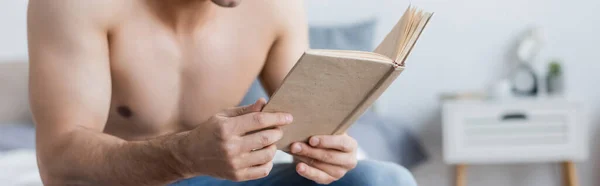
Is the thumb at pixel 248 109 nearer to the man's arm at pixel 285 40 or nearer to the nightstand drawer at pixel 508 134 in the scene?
the man's arm at pixel 285 40

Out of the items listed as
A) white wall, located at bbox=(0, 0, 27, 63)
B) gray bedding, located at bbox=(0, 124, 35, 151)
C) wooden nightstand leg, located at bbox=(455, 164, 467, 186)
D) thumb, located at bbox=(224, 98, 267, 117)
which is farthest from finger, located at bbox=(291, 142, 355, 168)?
white wall, located at bbox=(0, 0, 27, 63)

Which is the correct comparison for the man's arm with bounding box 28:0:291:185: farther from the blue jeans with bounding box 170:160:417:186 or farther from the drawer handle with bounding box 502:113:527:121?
the drawer handle with bounding box 502:113:527:121

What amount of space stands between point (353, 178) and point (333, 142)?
142mm

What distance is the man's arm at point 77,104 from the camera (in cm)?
91

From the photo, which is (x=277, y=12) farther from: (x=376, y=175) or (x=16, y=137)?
(x=16, y=137)

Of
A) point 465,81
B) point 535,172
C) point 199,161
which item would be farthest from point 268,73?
point 535,172

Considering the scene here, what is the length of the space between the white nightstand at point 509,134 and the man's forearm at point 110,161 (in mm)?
1609

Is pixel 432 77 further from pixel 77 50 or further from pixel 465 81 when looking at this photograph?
pixel 77 50

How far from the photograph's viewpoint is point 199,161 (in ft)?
2.70

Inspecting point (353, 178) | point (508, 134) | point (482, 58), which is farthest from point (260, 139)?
point (482, 58)

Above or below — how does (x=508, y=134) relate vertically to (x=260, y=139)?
below

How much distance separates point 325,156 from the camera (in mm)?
959

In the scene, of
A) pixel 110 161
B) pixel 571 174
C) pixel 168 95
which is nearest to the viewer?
pixel 110 161

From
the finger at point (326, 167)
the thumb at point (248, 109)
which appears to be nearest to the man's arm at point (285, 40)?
the finger at point (326, 167)
